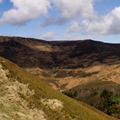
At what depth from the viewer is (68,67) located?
199875 mm

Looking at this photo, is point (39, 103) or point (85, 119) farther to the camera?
point (85, 119)

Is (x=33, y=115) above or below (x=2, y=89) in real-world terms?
below

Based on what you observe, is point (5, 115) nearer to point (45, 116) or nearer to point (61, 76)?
point (45, 116)

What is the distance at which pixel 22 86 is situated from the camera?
15.6 metres

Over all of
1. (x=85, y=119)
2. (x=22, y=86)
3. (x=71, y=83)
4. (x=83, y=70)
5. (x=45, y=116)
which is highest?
(x=22, y=86)

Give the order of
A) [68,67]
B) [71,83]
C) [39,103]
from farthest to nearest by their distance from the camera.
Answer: [68,67] < [71,83] < [39,103]

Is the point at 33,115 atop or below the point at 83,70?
atop

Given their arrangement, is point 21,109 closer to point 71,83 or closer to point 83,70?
point 71,83

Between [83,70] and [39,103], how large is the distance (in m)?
171

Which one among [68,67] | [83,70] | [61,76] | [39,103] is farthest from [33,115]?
[68,67]

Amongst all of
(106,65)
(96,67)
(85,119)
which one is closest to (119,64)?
(106,65)

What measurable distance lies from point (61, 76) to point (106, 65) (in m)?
58.9

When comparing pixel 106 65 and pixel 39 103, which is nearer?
pixel 39 103

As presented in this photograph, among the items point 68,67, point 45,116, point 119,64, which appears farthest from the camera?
point 68,67
